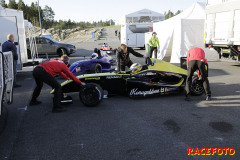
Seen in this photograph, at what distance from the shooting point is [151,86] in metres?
5.98

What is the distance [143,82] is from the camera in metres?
5.93

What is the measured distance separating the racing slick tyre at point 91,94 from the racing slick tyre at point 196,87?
2.62 m

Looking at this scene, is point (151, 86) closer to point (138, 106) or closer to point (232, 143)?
point (138, 106)

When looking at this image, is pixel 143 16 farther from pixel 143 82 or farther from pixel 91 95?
pixel 91 95

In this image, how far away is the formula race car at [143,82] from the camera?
19.5 ft

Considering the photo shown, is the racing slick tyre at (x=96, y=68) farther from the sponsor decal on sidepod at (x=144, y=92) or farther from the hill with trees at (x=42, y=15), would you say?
the hill with trees at (x=42, y=15)

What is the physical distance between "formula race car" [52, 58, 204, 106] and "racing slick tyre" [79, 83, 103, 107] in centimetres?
39

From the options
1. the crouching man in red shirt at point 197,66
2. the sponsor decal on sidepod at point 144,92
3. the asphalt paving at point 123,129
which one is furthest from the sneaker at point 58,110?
the crouching man in red shirt at point 197,66

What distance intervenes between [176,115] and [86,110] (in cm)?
211

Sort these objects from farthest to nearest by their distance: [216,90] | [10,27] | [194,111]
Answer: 1. [10,27]
2. [216,90]
3. [194,111]

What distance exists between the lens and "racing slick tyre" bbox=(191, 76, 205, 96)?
6.10 meters

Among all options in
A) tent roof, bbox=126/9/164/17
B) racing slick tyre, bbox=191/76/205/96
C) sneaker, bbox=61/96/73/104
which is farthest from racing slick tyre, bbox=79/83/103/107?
tent roof, bbox=126/9/164/17

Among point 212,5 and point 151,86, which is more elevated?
point 212,5

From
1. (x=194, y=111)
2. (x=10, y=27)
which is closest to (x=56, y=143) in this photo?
(x=194, y=111)
